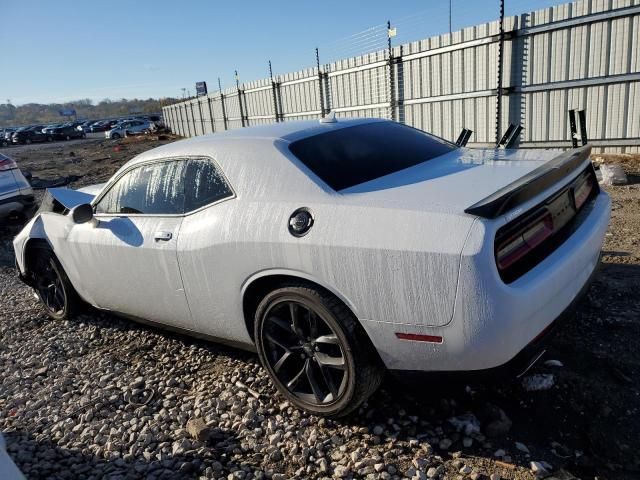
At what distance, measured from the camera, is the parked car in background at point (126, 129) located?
48812 millimetres

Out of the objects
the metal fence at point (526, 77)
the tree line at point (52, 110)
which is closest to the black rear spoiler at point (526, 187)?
A: the metal fence at point (526, 77)

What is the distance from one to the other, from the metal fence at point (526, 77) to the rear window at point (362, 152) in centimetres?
674

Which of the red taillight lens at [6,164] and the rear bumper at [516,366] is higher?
the red taillight lens at [6,164]

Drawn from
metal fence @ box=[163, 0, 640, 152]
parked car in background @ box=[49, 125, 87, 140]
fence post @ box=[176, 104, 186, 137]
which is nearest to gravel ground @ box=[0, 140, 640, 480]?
metal fence @ box=[163, 0, 640, 152]

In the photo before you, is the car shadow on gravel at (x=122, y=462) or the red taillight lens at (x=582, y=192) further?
the red taillight lens at (x=582, y=192)

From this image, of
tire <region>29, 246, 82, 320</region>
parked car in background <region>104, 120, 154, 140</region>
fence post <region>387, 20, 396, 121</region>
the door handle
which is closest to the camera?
the door handle

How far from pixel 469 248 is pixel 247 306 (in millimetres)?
1420

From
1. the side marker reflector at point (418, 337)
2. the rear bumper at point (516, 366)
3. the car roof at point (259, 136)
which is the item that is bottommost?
the rear bumper at point (516, 366)

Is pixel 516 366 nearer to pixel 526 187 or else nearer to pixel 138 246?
pixel 526 187

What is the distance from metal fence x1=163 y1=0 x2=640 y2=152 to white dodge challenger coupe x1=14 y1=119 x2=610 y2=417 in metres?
6.77

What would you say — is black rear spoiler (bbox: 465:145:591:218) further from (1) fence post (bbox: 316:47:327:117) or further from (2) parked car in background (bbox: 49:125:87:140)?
(2) parked car in background (bbox: 49:125:87:140)

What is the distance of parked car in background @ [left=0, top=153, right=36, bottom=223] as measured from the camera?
8180 millimetres

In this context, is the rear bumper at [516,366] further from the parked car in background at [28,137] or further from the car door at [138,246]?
the parked car in background at [28,137]

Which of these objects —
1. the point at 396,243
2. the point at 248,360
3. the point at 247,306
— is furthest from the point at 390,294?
the point at 248,360
